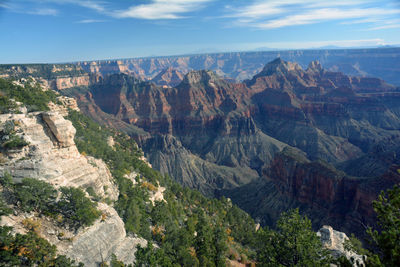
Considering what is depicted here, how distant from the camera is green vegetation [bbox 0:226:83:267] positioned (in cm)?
2153

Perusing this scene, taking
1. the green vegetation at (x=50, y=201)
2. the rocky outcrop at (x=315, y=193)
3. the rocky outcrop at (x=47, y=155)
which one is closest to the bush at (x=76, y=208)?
the green vegetation at (x=50, y=201)

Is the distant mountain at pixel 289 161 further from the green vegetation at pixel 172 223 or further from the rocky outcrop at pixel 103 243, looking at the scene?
the rocky outcrop at pixel 103 243

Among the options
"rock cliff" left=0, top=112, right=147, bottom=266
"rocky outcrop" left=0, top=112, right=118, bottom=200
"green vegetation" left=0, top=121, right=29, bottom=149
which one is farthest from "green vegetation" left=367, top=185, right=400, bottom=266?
"green vegetation" left=0, top=121, right=29, bottom=149

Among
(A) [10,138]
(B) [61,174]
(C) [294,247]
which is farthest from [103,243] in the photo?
(C) [294,247]

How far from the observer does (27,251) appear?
2289cm

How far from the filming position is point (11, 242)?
22391mm

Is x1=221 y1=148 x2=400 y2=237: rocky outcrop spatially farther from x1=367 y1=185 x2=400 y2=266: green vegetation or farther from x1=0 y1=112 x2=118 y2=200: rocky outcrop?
x1=0 y1=112 x2=118 y2=200: rocky outcrop

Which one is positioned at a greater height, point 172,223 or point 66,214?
point 66,214

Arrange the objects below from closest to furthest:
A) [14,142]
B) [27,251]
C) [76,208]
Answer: [27,251] → [76,208] → [14,142]

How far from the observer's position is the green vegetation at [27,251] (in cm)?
2153

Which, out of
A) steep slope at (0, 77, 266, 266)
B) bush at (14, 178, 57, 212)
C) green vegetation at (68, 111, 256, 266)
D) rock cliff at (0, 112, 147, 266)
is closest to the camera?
steep slope at (0, 77, 266, 266)

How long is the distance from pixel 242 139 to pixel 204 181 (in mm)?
57199

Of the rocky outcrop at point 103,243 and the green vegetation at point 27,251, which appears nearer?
the green vegetation at point 27,251

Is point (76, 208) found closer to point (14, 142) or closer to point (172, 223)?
point (14, 142)
